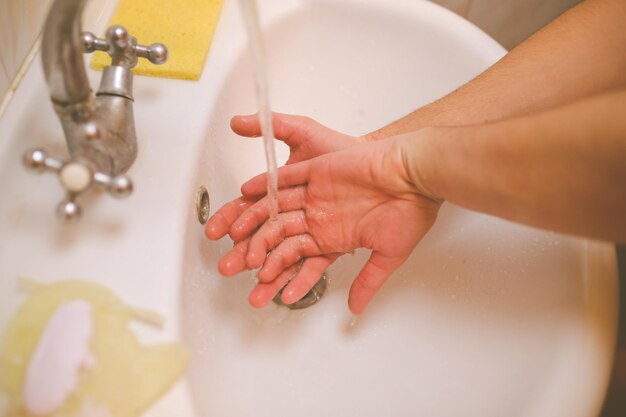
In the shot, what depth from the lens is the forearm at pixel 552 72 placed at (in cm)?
57

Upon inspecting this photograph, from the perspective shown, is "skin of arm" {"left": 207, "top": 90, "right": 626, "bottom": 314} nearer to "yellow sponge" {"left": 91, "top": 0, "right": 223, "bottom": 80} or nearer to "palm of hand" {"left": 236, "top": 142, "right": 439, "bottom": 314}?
"palm of hand" {"left": 236, "top": 142, "right": 439, "bottom": 314}

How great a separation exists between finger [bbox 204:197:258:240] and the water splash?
3cm

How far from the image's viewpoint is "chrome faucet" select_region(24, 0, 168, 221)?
36cm

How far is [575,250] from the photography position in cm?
51

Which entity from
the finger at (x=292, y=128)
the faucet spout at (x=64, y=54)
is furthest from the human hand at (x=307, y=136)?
the faucet spout at (x=64, y=54)

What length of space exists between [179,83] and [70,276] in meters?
0.24

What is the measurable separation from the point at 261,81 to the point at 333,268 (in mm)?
290

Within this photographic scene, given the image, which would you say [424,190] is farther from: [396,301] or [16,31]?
[16,31]

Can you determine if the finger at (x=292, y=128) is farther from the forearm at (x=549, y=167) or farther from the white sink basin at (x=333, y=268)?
the forearm at (x=549, y=167)

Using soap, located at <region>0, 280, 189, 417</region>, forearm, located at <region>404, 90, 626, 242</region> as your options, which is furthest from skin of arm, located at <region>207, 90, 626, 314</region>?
soap, located at <region>0, 280, 189, 417</region>

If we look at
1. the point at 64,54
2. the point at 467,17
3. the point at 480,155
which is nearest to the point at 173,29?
the point at 64,54

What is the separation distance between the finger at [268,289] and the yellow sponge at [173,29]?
0.23 m

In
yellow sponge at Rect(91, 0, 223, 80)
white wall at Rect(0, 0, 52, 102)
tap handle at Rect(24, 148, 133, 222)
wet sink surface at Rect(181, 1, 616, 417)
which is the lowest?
wet sink surface at Rect(181, 1, 616, 417)

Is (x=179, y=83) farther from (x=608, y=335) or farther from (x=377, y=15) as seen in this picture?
(x=608, y=335)
